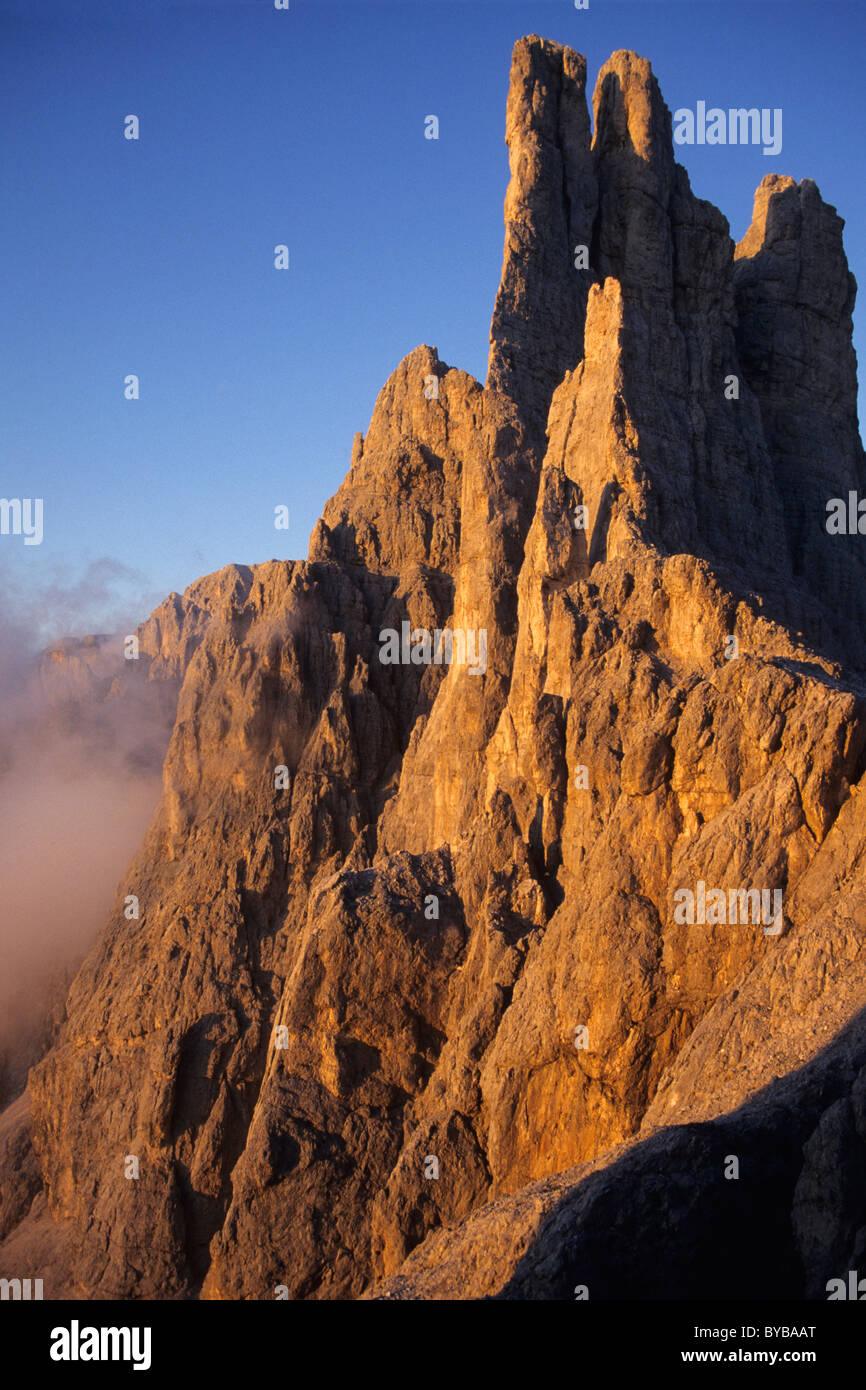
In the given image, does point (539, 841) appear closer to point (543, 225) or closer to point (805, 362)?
point (543, 225)

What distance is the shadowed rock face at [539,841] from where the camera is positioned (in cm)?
2888

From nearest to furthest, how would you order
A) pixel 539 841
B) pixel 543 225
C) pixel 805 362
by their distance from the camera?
pixel 539 841, pixel 543 225, pixel 805 362

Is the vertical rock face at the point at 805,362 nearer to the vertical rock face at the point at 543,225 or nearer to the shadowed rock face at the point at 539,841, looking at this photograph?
the shadowed rock face at the point at 539,841

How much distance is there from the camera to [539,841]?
4234 centimetres

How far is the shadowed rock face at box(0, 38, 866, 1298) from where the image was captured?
94.7ft

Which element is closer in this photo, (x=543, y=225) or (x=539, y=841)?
(x=539, y=841)

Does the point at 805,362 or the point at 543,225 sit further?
the point at 805,362

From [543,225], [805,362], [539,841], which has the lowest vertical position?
[539,841]

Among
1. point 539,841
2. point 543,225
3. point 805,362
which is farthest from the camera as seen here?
point 805,362

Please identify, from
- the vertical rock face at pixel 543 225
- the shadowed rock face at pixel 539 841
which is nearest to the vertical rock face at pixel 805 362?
the shadowed rock face at pixel 539 841

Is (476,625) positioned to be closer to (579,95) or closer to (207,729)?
(207,729)

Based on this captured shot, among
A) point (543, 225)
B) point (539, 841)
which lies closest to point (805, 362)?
point (543, 225)

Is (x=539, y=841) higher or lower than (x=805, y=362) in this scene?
lower

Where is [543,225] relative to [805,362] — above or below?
above
